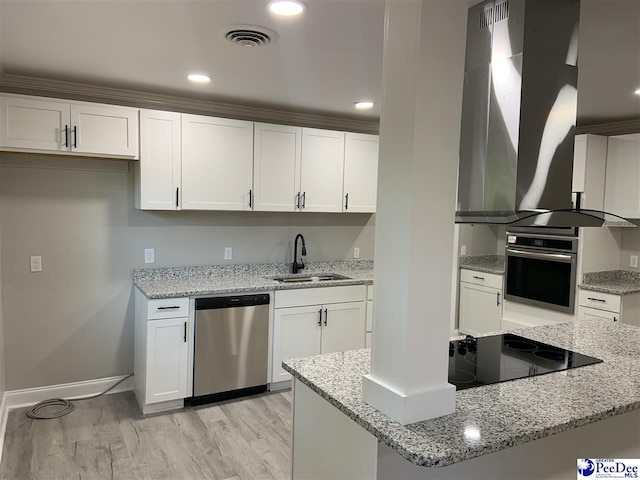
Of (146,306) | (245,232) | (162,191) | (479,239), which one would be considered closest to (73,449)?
(146,306)

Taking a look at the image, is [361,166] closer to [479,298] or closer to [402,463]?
[479,298]

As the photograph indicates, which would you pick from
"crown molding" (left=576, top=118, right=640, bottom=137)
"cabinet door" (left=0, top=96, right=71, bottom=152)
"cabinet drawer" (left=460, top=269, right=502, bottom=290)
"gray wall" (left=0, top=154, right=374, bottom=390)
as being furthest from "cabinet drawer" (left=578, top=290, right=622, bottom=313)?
"cabinet door" (left=0, top=96, right=71, bottom=152)

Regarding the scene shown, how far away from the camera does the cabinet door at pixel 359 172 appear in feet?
14.6

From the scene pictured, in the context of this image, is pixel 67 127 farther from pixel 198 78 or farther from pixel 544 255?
pixel 544 255

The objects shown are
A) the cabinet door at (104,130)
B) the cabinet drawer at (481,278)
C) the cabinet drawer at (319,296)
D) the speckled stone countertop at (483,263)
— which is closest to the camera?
the cabinet door at (104,130)

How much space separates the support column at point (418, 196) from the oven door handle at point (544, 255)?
3319 millimetres

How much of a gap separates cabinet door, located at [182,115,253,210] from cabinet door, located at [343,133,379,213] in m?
0.98

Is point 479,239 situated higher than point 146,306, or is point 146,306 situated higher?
point 479,239

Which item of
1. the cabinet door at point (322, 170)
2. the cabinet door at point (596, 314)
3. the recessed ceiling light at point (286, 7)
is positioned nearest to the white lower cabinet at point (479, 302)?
the cabinet door at point (596, 314)

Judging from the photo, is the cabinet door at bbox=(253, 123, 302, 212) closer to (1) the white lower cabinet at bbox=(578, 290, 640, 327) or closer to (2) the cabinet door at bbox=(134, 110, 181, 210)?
(2) the cabinet door at bbox=(134, 110, 181, 210)

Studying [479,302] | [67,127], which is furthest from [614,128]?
[67,127]

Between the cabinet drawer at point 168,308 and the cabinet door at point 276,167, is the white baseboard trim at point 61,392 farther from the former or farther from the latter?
the cabinet door at point 276,167

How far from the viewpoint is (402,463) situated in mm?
1478

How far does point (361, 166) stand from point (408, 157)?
3200 mm
